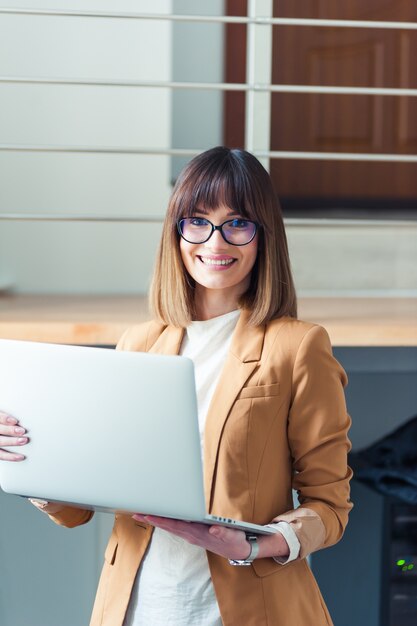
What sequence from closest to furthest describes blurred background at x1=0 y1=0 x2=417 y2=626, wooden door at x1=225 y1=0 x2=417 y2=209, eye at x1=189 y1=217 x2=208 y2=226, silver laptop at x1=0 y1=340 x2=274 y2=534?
silver laptop at x1=0 y1=340 x2=274 y2=534 < eye at x1=189 y1=217 x2=208 y2=226 < blurred background at x1=0 y1=0 x2=417 y2=626 < wooden door at x1=225 y1=0 x2=417 y2=209

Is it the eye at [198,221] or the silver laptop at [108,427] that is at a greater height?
the eye at [198,221]

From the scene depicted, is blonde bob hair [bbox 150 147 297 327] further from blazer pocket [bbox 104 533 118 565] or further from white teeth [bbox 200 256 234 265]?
blazer pocket [bbox 104 533 118 565]

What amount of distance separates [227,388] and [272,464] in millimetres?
135

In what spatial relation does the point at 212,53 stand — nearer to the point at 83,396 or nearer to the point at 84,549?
the point at 84,549

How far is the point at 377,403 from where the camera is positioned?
2555mm

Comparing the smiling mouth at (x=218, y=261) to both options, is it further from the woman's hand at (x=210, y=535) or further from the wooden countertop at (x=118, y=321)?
the wooden countertop at (x=118, y=321)

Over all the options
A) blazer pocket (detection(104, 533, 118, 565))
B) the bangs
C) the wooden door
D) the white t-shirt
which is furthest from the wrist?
the wooden door

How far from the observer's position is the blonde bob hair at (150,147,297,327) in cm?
141

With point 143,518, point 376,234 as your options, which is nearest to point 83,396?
point 143,518

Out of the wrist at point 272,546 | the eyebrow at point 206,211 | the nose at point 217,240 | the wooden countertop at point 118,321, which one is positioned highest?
the eyebrow at point 206,211

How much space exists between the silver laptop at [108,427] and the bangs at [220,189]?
11.9 inches

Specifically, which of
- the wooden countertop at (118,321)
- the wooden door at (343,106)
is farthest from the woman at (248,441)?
the wooden door at (343,106)

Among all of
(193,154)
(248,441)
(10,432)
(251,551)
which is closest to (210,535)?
(251,551)

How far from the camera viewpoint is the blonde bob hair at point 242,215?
1.41m
